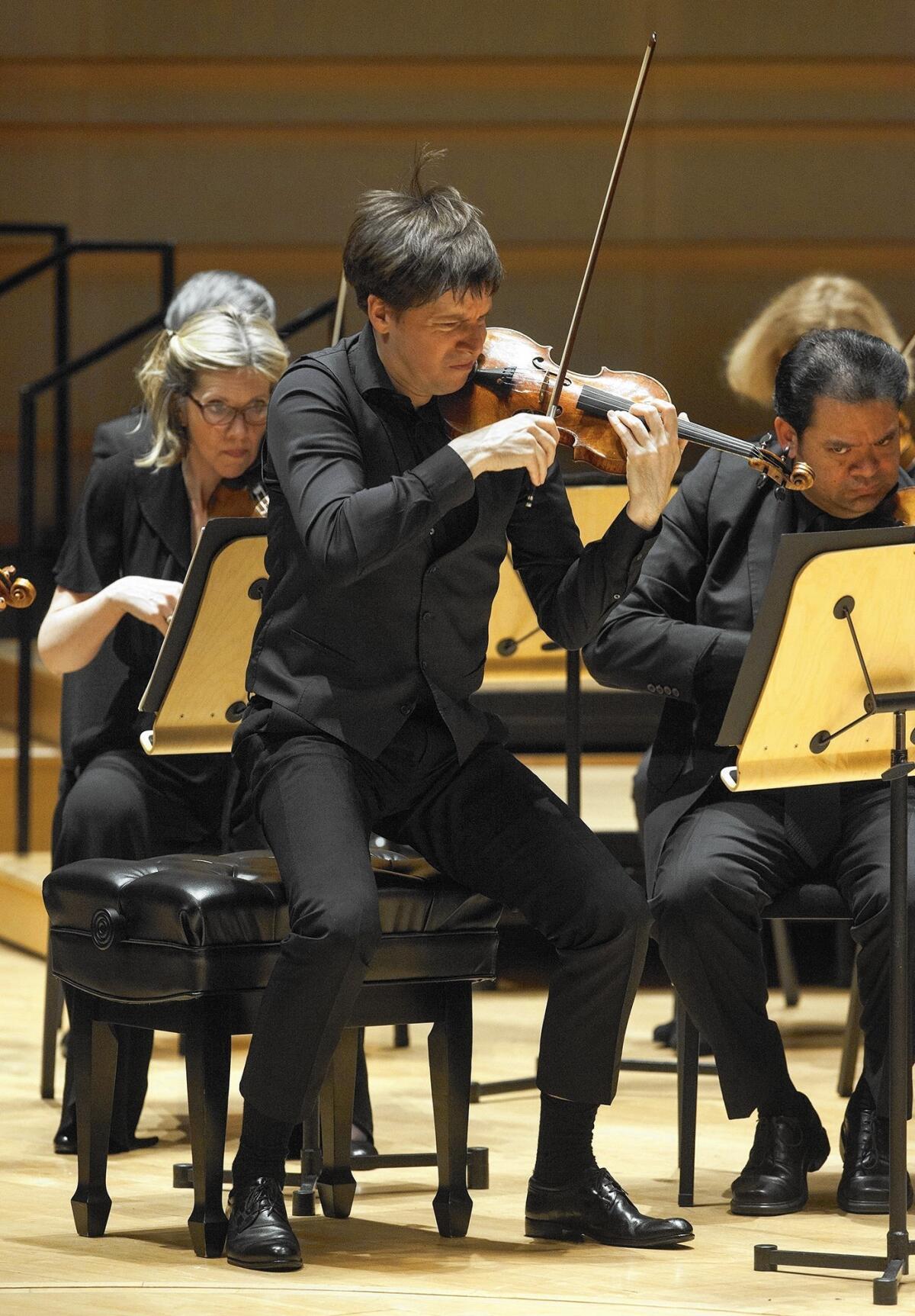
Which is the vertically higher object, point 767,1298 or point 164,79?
point 164,79

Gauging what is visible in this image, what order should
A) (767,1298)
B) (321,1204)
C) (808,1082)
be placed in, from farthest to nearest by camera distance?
(808,1082) → (321,1204) → (767,1298)

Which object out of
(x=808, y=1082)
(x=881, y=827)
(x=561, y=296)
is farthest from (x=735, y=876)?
(x=561, y=296)

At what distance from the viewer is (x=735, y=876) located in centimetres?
292

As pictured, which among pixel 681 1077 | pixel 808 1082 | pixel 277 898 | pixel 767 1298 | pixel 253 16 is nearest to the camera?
pixel 767 1298

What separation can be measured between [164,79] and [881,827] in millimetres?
4377

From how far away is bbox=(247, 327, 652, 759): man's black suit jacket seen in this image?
8.77 ft

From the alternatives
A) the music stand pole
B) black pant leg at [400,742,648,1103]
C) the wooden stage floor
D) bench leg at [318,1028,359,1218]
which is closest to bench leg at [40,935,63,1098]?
the wooden stage floor

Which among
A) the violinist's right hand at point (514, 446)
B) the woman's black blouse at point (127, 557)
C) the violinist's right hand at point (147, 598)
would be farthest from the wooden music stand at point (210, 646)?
the violinist's right hand at point (514, 446)

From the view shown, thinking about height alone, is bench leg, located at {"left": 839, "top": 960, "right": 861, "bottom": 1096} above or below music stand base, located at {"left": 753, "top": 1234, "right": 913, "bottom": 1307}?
below

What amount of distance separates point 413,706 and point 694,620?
654 mm

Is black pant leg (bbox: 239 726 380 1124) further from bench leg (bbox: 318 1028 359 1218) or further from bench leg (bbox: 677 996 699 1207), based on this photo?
bench leg (bbox: 677 996 699 1207)

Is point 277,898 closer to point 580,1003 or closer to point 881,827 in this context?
point 580,1003

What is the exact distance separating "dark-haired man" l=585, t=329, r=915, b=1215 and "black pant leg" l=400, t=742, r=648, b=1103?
24 cm

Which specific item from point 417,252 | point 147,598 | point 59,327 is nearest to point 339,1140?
point 147,598
